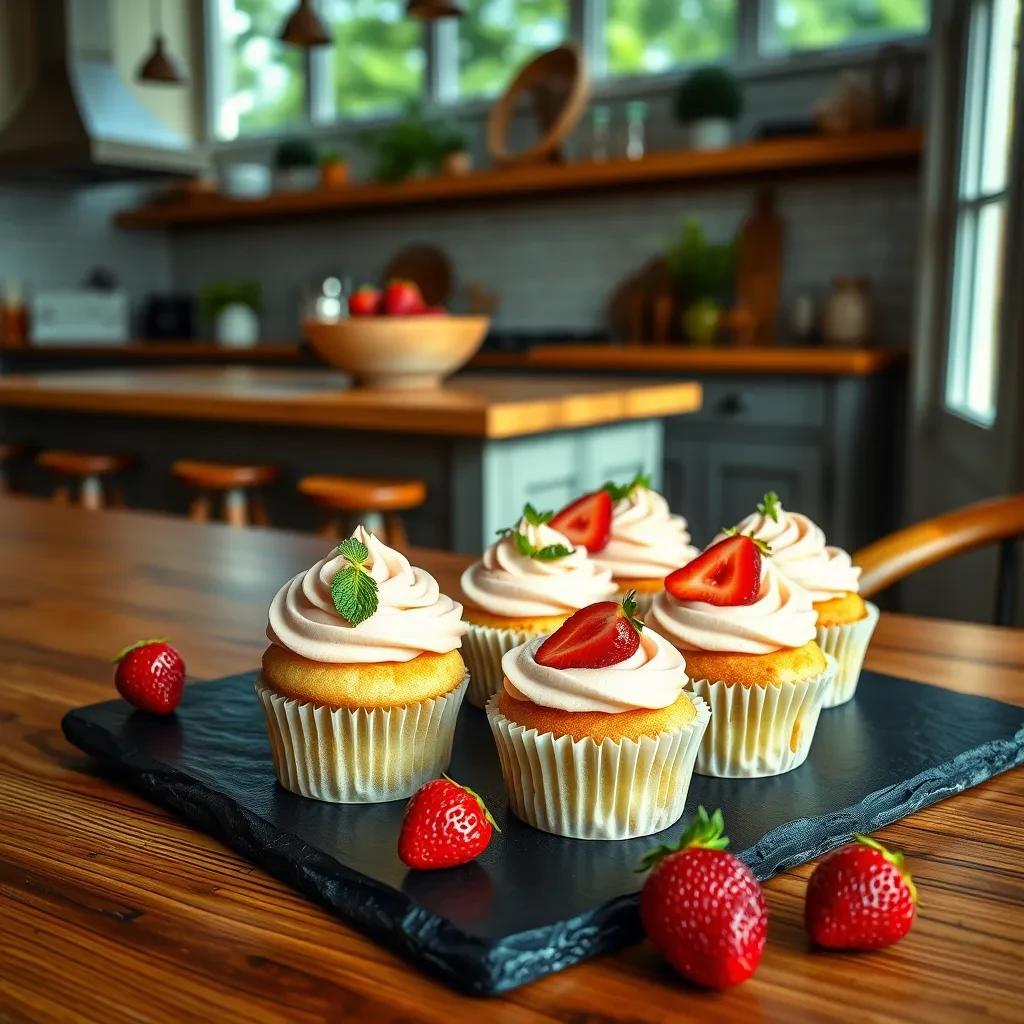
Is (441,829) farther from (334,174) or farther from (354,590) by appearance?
(334,174)

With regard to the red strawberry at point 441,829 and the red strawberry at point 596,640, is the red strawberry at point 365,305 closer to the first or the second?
the red strawberry at point 596,640

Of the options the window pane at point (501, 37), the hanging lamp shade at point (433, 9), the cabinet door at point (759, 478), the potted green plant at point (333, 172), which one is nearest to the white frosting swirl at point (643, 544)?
the cabinet door at point (759, 478)

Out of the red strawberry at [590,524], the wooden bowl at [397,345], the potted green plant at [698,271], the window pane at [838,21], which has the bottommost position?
the red strawberry at [590,524]

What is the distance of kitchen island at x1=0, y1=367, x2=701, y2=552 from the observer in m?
2.74

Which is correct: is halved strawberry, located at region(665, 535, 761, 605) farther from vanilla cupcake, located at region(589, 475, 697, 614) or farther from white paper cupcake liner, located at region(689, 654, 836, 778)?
vanilla cupcake, located at region(589, 475, 697, 614)

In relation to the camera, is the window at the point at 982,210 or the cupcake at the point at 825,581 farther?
the window at the point at 982,210

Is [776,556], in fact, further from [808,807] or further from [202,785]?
[202,785]

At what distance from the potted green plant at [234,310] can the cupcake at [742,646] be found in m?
5.09

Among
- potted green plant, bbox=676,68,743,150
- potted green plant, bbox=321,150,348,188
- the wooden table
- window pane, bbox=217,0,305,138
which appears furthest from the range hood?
the wooden table

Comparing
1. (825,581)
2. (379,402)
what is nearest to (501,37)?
(379,402)

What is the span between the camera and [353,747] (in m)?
0.76

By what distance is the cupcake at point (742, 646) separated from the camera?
32.4 inches

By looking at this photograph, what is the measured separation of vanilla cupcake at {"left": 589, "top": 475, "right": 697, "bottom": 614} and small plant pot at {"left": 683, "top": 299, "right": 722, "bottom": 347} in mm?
3540

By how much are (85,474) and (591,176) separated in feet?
7.64
